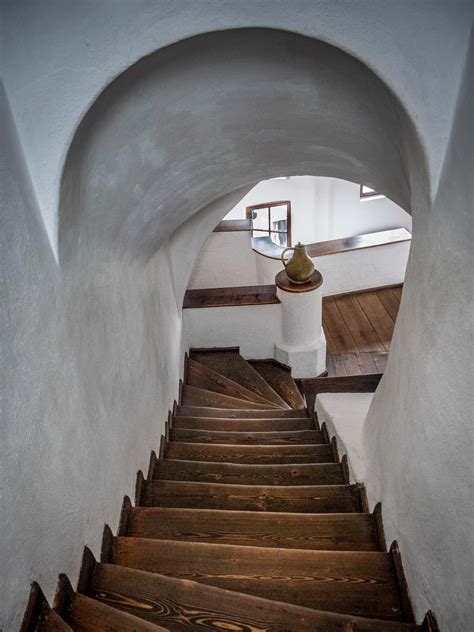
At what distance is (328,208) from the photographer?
24.5 ft

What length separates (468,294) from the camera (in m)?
1.07

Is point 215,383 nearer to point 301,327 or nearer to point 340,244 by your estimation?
point 301,327

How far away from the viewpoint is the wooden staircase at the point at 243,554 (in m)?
1.44

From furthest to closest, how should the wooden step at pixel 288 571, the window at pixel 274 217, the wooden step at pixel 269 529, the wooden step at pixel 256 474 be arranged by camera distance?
the window at pixel 274 217, the wooden step at pixel 256 474, the wooden step at pixel 269 529, the wooden step at pixel 288 571

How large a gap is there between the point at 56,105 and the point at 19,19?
7.0 inches

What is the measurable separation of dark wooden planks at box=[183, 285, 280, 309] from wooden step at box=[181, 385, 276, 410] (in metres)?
0.78

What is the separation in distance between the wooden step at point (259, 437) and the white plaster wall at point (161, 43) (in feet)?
6.28

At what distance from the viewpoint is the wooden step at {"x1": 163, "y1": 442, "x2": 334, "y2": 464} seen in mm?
2588

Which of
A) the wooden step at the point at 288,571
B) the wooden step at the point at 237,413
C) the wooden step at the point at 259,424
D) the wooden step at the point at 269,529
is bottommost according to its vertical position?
the wooden step at the point at 288,571

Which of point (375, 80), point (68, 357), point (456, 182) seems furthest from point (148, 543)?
point (375, 80)

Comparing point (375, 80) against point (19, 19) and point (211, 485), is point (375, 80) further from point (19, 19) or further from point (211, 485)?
point (211, 485)

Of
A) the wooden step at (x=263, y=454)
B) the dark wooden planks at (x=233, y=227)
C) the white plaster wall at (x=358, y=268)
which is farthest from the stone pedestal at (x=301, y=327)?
the wooden step at (x=263, y=454)

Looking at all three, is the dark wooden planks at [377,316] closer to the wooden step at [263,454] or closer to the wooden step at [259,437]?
the wooden step at [259,437]

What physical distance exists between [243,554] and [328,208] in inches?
252
